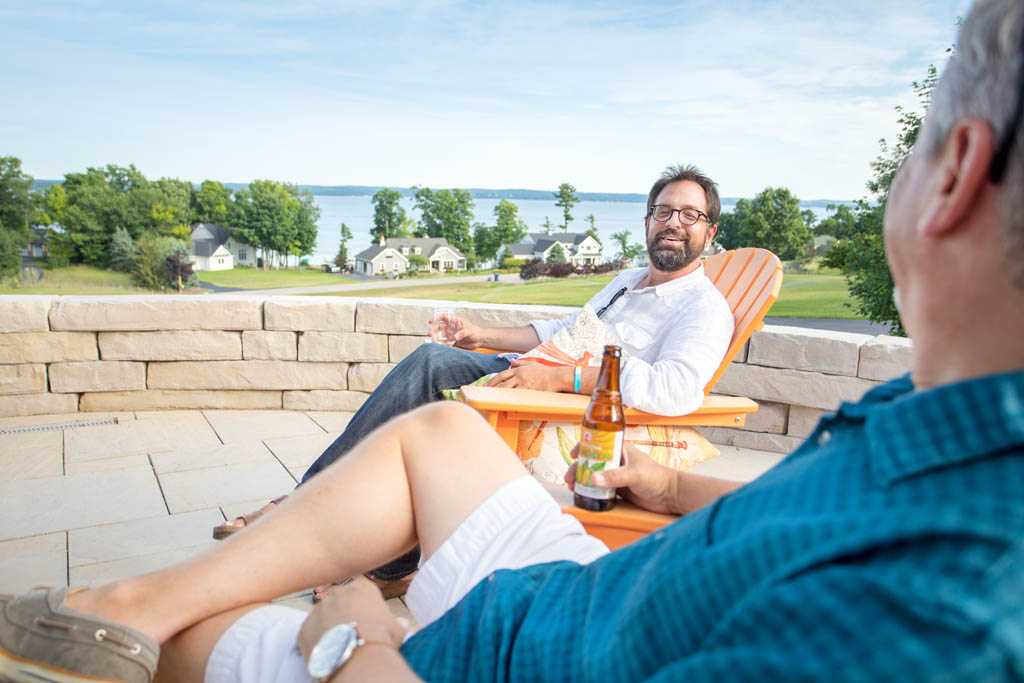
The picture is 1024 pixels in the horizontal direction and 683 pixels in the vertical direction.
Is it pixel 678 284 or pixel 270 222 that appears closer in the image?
pixel 678 284

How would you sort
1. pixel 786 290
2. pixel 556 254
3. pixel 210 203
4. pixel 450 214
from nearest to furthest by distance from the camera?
pixel 786 290
pixel 556 254
pixel 450 214
pixel 210 203

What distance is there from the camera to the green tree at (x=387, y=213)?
11.0 meters

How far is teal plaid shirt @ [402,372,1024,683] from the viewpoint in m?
0.45

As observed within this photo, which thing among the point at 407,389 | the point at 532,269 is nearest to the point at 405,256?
the point at 532,269

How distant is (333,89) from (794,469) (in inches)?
747

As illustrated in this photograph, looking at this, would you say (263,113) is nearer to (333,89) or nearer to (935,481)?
(333,89)

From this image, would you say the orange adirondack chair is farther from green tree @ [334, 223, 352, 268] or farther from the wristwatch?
green tree @ [334, 223, 352, 268]

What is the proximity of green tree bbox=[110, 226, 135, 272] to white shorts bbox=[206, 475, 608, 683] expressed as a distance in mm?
11234

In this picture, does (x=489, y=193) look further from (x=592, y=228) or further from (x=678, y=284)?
(x=678, y=284)

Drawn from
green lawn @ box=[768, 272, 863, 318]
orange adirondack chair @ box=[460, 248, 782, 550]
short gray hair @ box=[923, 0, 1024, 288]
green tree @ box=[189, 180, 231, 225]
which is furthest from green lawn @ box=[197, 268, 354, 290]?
short gray hair @ box=[923, 0, 1024, 288]

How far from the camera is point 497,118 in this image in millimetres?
16922

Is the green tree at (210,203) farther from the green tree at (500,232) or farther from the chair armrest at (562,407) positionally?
the chair armrest at (562,407)

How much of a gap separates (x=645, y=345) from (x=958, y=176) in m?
1.91

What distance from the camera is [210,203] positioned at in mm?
12445
